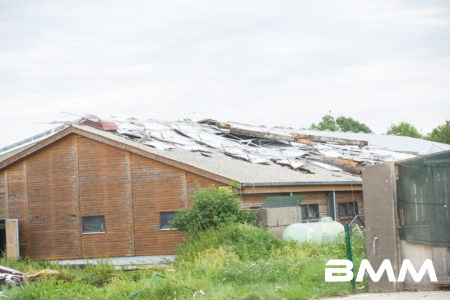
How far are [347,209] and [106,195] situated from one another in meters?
10.4

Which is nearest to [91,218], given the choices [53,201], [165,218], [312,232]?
[53,201]

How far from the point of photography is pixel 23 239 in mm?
29250

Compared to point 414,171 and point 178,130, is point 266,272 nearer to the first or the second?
point 414,171

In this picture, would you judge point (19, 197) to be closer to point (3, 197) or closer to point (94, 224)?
point (3, 197)

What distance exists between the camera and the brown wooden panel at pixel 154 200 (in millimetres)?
26750

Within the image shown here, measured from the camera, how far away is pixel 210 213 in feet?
80.9

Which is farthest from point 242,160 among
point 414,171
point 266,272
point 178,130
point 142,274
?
point 414,171

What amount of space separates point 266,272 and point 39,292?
490 cm

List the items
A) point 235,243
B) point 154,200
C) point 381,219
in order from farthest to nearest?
point 154,200
point 235,243
point 381,219

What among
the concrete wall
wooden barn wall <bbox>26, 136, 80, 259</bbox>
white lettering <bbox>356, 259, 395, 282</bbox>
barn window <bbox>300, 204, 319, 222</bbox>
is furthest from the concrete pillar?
wooden barn wall <bbox>26, 136, 80, 259</bbox>

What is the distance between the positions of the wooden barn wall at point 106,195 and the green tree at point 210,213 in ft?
9.88

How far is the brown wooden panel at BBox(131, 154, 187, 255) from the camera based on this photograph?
26750mm

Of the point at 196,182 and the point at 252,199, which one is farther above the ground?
the point at 196,182

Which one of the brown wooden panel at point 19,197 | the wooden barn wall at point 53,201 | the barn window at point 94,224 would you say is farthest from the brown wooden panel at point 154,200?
the brown wooden panel at point 19,197
